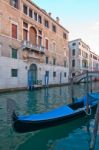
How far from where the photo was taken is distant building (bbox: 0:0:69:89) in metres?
19.8

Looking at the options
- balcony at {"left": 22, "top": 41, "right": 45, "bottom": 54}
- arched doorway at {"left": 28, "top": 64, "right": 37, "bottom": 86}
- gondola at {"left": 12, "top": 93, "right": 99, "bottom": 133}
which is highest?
balcony at {"left": 22, "top": 41, "right": 45, "bottom": 54}

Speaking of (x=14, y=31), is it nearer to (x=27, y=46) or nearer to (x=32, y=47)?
(x=27, y=46)

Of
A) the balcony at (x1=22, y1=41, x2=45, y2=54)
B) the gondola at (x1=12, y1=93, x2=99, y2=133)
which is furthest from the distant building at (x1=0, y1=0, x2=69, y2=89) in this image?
the gondola at (x1=12, y1=93, x2=99, y2=133)

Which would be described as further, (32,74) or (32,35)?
(32,35)

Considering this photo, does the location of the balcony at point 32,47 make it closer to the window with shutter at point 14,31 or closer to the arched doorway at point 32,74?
the window with shutter at point 14,31

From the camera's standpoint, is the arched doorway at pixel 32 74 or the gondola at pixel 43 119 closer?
the gondola at pixel 43 119

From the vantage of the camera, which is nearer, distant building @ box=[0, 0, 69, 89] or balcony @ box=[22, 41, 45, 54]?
distant building @ box=[0, 0, 69, 89]

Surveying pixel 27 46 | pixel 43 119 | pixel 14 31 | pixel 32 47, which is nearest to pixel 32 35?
pixel 32 47

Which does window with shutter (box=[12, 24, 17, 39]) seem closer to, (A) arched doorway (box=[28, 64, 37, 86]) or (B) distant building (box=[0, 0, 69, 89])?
(B) distant building (box=[0, 0, 69, 89])

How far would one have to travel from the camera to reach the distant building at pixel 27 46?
19766 mm

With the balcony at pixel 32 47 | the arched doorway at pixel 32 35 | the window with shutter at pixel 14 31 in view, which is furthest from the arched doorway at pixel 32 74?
the window with shutter at pixel 14 31

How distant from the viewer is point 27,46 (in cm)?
2277

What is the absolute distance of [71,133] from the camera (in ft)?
22.3

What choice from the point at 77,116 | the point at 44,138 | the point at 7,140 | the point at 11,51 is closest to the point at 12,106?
the point at 7,140
